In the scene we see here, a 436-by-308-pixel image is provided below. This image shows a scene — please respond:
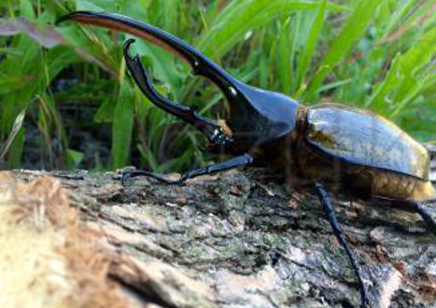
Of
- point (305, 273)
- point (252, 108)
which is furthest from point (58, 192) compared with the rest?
point (252, 108)

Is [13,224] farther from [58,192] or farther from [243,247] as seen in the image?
[243,247]

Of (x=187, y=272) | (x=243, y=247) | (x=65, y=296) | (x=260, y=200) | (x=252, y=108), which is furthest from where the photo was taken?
(x=252, y=108)

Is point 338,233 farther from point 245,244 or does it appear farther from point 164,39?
point 164,39

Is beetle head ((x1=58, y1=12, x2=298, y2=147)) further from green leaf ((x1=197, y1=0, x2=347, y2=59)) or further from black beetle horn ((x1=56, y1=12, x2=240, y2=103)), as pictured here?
green leaf ((x1=197, y1=0, x2=347, y2=59))

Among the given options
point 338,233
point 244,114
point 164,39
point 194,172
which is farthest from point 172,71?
point 338,233

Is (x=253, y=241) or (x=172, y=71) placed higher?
(x=172, y=71)

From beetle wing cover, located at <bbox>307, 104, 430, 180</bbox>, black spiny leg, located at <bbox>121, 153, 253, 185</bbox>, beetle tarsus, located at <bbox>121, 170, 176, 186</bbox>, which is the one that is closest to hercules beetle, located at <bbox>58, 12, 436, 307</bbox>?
beetle wing cover, located at <bbox>307, 104, 430, 180</bbox>

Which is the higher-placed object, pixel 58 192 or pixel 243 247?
pixel 58 192
